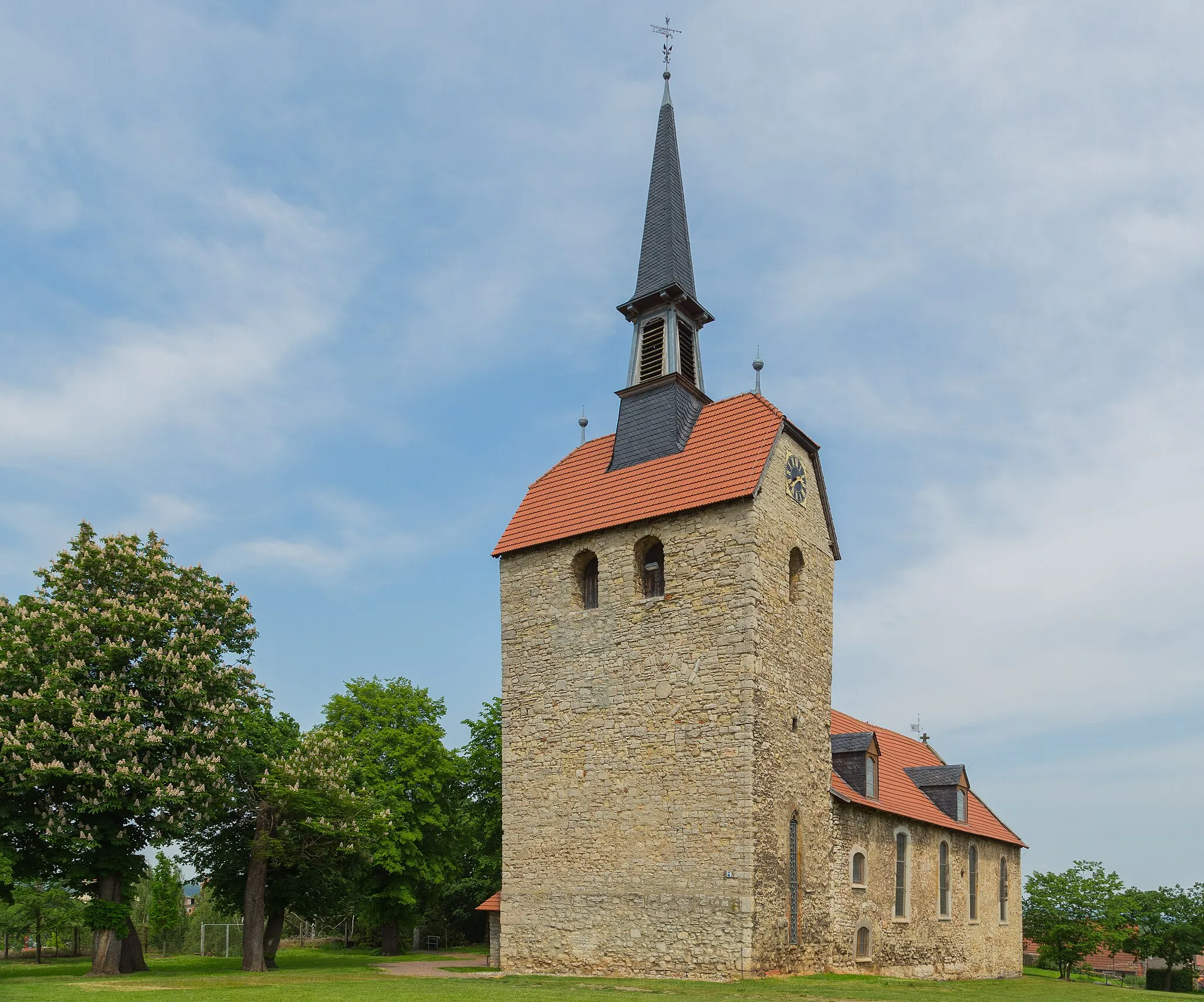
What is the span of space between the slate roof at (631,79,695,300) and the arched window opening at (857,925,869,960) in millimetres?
16164

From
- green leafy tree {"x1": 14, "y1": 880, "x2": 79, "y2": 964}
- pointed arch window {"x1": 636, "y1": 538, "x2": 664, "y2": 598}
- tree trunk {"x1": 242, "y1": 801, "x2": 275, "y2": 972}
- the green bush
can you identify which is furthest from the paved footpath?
the green bush

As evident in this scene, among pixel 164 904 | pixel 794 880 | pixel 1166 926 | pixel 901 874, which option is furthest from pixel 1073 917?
pixel 164 904

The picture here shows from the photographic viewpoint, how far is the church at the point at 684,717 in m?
20.4

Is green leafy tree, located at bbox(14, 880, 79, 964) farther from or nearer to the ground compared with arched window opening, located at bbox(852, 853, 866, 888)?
nearer to the ground

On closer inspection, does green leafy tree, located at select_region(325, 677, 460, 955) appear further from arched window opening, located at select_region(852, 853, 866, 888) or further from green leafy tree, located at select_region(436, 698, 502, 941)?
arched window opening, located at select_region(852, 853, 866, 888)

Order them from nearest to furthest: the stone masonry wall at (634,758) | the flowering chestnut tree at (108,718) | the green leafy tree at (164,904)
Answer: the stone masonry wall at (634,758), the flowering chestnut tree at (108,718), the green leafy tree at (164,904)

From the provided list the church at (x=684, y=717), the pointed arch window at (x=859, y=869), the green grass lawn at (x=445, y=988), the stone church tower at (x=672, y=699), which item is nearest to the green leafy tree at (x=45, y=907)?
the green grass lawn at (x=445, y=988)

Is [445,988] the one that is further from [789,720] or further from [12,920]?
[12,920]

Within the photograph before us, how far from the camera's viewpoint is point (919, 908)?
1051 inches

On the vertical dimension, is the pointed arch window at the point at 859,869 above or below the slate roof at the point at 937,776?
below

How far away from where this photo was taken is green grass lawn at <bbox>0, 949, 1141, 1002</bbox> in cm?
1520

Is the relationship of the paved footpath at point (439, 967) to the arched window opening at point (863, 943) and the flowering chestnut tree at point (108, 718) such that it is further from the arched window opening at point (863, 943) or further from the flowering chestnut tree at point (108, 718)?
the arched window opening at point (863, 943)

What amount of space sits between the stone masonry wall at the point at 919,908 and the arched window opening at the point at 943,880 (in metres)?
0.21

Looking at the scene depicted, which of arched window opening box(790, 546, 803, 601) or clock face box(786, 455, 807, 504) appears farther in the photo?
clock face box(786, 455, 807, 504)
